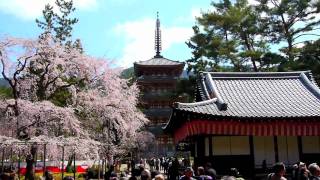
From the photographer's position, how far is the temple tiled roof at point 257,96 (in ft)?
50.4

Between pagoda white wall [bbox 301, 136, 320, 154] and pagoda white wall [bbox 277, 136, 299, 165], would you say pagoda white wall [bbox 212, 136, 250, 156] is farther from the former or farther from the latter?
pagoda white wall [bbox 301, 136, 320, 154]

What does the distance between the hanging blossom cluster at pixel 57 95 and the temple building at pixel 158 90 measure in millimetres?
33276

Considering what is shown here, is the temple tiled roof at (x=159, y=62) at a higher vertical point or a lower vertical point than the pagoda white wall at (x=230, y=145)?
higher

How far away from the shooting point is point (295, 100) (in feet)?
56.7

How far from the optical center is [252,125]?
15.0 metres

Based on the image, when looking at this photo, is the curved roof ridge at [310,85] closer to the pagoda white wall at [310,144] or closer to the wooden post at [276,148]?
the pagoda white wall at [310,144]

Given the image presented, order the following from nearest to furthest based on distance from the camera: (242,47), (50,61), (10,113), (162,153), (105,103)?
(10,113), (50,61), (105,103), (242,47), (162,153)

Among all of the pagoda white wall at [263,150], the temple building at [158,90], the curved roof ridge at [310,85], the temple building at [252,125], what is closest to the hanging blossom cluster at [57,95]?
the temple building at [252,125]

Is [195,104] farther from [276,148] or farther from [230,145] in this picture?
[276,148]

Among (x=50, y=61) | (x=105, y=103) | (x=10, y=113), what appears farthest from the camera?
(x=105, y=103)

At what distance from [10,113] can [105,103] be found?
5057 millimetres

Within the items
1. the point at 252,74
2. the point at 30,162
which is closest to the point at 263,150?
the point at 252,74

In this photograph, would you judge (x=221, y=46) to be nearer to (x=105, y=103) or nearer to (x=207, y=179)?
(x=105, y=103)

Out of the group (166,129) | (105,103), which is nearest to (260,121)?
(166,129)
